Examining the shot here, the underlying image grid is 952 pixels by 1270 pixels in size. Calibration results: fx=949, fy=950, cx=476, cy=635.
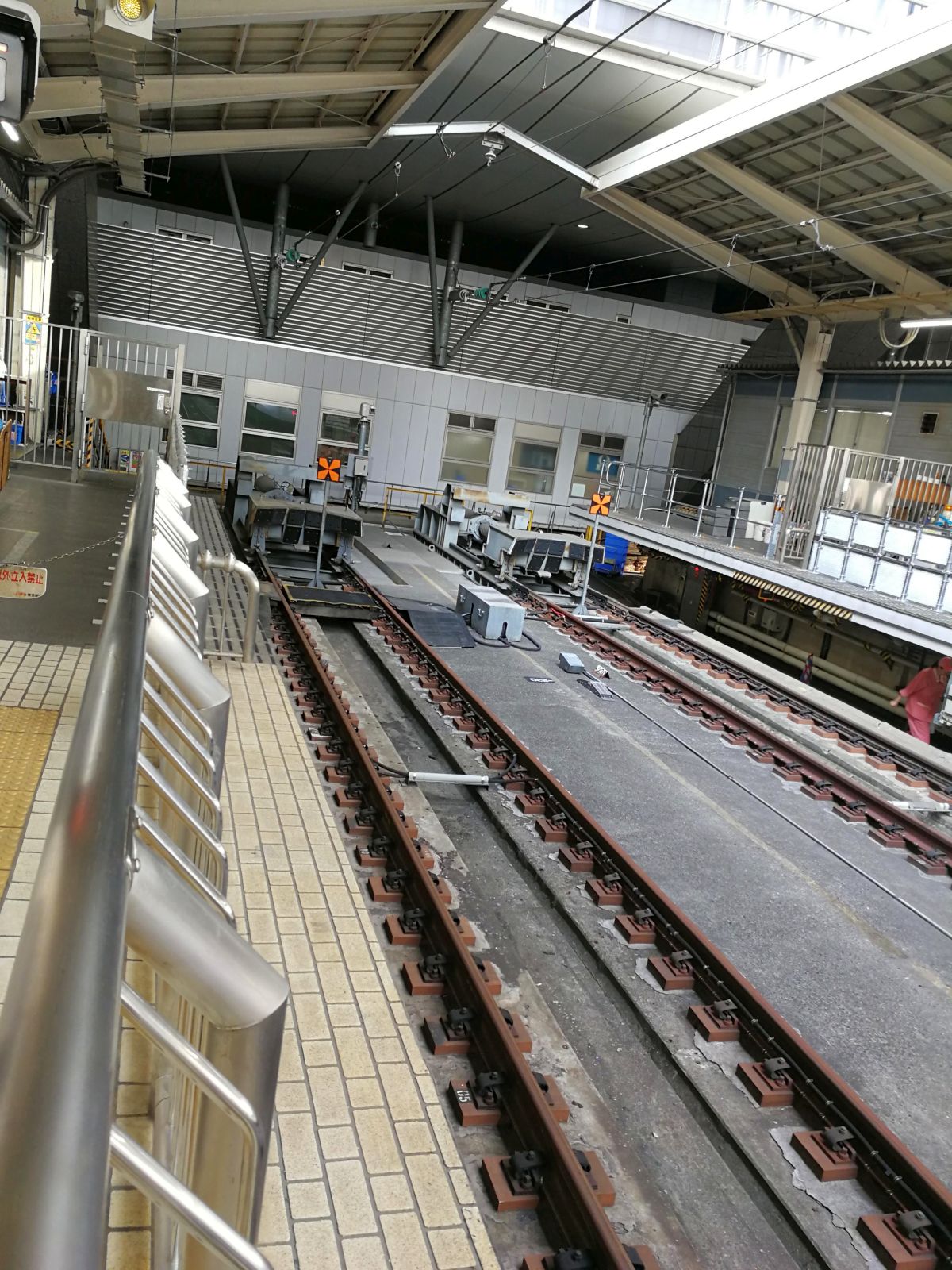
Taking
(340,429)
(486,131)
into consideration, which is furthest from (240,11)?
(340,429)

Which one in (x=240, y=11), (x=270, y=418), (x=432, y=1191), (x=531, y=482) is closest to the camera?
(x=432, y=1191)

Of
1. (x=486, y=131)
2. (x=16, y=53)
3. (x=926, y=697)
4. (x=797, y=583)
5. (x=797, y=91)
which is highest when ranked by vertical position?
(x=486, y=131)

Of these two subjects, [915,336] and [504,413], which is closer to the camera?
[915,336]

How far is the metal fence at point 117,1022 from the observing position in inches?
23.3

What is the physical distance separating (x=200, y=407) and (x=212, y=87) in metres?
13.3

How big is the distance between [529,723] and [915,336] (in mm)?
14731

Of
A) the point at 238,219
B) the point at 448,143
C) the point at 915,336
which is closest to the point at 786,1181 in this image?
the point at 915,336

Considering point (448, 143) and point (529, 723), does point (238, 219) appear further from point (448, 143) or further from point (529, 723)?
point (529, 723)

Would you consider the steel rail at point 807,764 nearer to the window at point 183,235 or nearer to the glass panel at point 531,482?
the glass panel at point 531,482

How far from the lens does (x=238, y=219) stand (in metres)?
24.8

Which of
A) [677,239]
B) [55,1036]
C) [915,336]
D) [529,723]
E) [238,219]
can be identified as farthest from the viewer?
[238,219]

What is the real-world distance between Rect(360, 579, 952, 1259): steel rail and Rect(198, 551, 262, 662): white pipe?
9.75 feet

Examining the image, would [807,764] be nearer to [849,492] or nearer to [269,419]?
[849,492]

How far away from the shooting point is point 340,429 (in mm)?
28000
